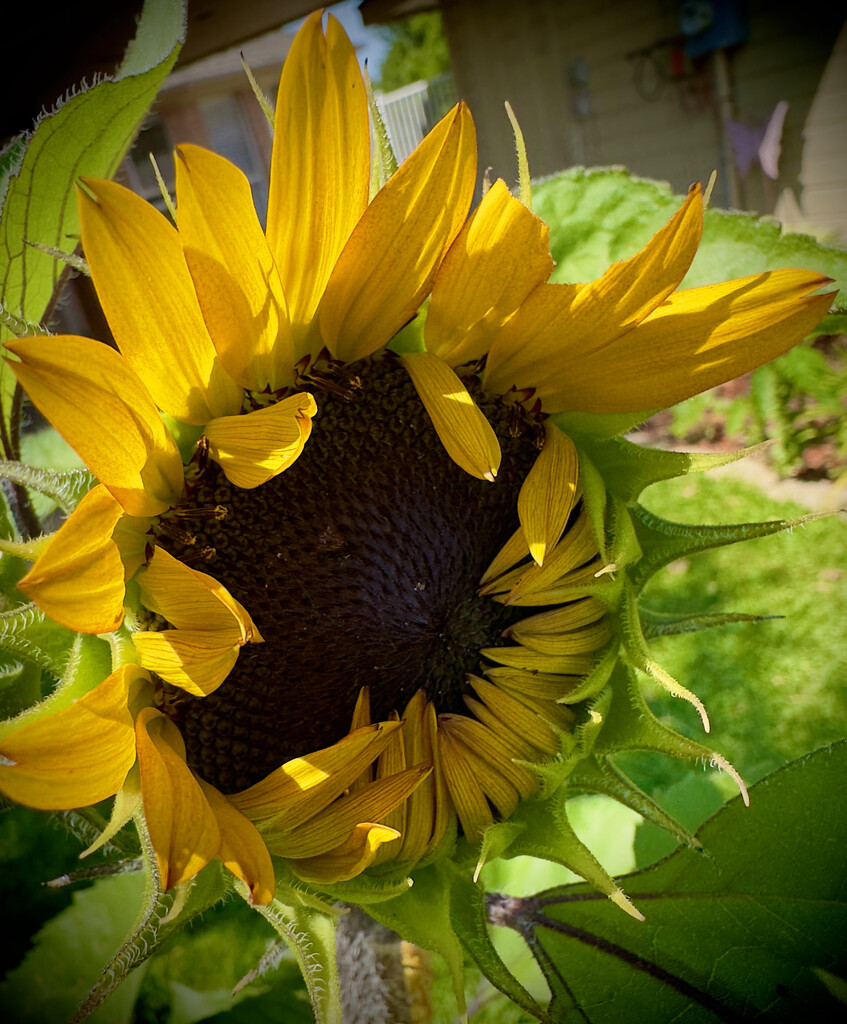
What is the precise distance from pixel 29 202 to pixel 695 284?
1.77 feet

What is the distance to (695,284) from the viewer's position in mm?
782

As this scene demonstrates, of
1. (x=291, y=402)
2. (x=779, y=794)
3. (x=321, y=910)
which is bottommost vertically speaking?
(x=779, y=794)

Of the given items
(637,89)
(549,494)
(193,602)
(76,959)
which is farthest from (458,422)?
(637,89)

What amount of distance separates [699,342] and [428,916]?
0.37 meters

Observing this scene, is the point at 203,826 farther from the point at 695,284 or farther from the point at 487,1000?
the point at 695,284

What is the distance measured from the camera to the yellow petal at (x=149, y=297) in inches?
15.8

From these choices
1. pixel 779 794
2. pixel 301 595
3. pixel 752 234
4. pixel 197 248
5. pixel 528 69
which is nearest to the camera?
pixel 197 248

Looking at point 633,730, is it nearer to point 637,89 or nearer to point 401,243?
point 401,243

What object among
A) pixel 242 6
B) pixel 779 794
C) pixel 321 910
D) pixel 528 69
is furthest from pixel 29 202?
pixel 528 69

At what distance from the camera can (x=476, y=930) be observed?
54cm

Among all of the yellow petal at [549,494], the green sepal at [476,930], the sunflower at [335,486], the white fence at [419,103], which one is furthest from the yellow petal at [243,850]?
the white fence at [419,103]

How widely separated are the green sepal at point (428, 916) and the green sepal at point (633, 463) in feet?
0.86

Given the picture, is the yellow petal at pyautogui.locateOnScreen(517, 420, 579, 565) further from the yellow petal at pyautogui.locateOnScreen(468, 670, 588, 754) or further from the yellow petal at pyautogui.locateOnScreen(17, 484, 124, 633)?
the yellow petal at pyautogui.locateOnScreen(17, 484, 124, 633)

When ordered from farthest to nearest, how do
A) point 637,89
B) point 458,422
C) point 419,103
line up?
1. point 637,89
2. point 419,103
3. point 458,422
